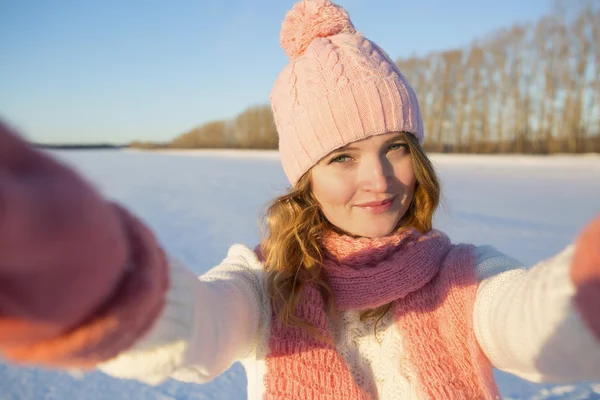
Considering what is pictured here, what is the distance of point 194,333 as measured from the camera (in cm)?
71

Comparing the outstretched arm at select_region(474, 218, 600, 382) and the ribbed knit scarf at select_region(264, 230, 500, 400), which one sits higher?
the outstretched arm at select_region(474, 218, 600, 382)

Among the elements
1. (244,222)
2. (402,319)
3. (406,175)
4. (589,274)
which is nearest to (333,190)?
(406,175)

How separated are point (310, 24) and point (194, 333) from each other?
120cm

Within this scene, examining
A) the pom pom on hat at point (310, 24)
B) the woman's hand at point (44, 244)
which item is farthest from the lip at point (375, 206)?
the woman's hand at point (44, 244)

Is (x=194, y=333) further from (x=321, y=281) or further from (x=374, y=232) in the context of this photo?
(x=374, y=232)

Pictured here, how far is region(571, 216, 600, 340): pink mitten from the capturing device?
1.57 feet

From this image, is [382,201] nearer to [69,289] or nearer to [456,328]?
[456,328]

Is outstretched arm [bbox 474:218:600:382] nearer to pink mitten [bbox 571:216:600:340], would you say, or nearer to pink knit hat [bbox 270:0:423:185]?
pink mitten [bbox 571:216:600:340]

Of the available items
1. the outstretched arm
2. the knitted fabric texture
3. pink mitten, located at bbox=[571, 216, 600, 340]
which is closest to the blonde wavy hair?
the outstretched arm

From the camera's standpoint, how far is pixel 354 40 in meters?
1.40

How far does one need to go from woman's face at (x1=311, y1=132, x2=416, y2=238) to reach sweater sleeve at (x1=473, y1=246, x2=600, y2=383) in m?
0.37

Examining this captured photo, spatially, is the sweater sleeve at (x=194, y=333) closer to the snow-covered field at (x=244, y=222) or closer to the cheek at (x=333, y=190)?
Answer: the snow-covered field at (x=244, y=222)

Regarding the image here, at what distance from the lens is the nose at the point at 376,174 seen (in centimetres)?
120

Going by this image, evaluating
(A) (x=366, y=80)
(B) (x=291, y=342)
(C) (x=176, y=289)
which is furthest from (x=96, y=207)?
(A) (x=366, y=80)
